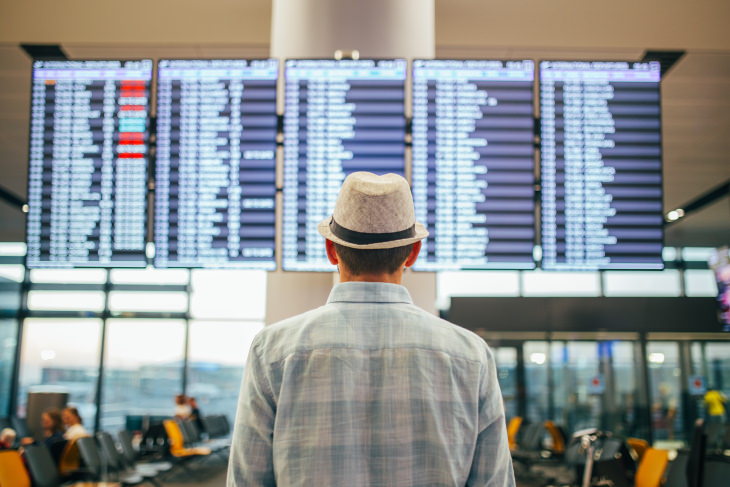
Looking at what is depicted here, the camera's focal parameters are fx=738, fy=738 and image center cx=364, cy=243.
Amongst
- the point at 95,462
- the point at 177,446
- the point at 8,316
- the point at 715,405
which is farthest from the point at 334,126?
the point at 8,316

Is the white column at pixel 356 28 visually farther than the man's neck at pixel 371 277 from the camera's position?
Yes

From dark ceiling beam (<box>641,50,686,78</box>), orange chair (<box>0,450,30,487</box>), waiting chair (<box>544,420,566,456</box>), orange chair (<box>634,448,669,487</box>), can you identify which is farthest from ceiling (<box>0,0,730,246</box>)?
waiting chair (<box>544,420,566,456</box>)

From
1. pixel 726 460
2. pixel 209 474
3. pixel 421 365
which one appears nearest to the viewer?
pixel 421 365

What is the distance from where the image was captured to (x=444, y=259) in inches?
141

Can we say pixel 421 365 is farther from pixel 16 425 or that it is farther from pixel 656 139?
pixel 16 425

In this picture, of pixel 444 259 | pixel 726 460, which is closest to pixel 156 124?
pixel 444 259

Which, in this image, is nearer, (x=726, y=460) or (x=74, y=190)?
(x=74, y=190)

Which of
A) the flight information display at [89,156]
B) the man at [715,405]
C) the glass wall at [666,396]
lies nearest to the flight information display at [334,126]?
the flight information display at [89,156]

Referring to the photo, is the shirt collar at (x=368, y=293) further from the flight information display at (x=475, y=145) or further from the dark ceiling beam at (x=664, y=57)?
the dark ceiling beam at (x=664, y=57)

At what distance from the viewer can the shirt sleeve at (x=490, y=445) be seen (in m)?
1.37

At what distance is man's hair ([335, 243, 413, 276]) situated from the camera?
4.61 ft

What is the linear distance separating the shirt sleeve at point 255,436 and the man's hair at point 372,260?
243 millimetres

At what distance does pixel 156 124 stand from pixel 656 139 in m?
2.52

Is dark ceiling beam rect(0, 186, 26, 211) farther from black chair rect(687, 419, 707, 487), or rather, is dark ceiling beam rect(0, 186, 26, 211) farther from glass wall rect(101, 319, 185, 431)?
black chair rect(687, 419, 707, 487)
